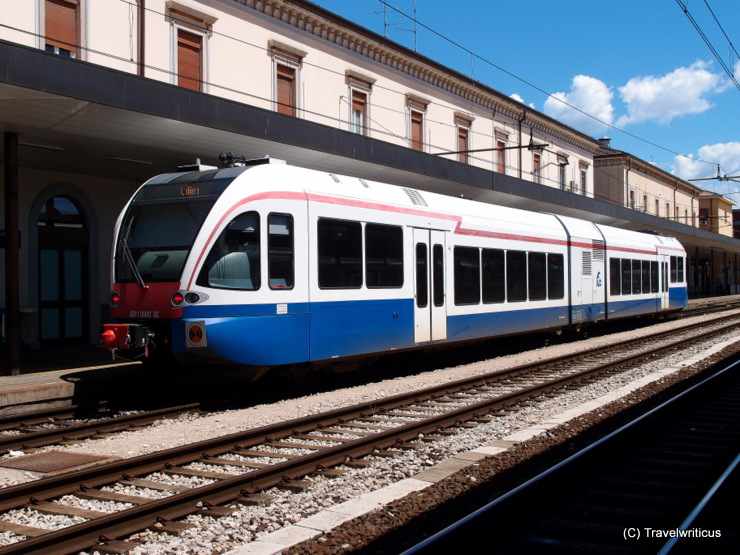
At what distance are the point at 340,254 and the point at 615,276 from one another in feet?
42.5

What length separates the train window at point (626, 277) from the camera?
21891mm

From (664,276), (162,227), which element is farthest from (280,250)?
(664,276)

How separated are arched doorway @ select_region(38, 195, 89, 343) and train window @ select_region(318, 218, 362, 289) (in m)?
7.77

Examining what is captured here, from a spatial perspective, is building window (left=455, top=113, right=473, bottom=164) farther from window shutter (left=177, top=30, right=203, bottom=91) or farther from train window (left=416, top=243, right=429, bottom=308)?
train window (left=416, top=243, right=429, bottom=308)

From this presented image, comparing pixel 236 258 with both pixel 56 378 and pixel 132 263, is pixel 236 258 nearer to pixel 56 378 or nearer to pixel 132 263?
pixel 132 263

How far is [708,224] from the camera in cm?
6819

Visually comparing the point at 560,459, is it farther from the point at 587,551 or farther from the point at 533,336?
the point at 533,336

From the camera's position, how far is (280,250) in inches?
378

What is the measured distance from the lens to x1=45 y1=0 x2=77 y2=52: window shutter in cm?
1452

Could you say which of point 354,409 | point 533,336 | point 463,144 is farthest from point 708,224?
point 354,409

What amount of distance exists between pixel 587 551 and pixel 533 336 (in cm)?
1485

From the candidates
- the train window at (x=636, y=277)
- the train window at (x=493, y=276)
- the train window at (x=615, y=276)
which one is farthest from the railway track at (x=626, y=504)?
the train window at (x=636, y=277)

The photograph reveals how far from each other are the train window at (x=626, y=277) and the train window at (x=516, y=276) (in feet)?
24.1

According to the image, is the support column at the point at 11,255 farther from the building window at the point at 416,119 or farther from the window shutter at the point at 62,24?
the building window at the point at 416,119
